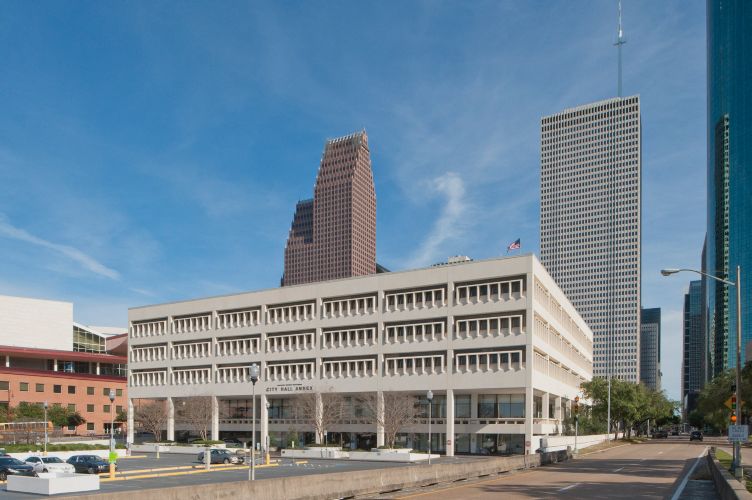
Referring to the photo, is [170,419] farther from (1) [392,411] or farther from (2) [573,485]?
(2) [573,485]

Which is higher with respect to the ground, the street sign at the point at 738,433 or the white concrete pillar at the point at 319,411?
the street sign at the point at 738,433

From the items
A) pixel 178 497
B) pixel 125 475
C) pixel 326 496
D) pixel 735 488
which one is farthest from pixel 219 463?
pixel 735 488

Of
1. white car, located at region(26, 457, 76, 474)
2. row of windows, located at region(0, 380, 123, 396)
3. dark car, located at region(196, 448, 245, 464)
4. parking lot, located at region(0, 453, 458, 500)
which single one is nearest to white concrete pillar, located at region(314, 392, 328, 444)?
parking lot, located at region(0, 453, 458, 500)

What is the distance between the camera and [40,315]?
131250 millimetres

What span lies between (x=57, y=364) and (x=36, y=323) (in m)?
8.80

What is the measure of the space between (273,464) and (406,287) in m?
25.5

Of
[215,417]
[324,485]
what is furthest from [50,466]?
[215,417]

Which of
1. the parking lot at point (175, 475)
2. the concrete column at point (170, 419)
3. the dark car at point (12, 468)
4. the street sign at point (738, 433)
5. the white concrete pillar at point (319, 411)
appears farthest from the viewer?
the concrete column at point (170, 419)

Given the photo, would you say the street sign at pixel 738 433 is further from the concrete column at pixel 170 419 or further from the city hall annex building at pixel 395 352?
the concrete column at pixel 170 419

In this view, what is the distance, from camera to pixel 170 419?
9744 centimetres

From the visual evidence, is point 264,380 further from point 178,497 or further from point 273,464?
point 178,497

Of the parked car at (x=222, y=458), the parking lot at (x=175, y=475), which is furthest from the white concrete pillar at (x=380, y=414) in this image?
the parked car at (x=222, y=458)

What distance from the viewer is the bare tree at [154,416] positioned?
9331 cm

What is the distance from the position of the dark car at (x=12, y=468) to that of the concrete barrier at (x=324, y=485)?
2264 cm
